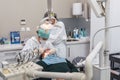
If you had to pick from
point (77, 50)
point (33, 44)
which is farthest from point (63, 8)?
point (33, 44)

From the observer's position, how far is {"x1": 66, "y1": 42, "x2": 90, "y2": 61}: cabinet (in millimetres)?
4270

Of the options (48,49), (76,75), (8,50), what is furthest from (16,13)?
(76,75)

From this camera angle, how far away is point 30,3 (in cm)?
438

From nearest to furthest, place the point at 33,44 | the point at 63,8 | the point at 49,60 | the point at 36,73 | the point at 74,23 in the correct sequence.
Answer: the point at 36,73, the point at 49,60, the point at 33,44, the point at 63,8, the point at 74,23

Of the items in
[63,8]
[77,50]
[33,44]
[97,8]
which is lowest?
[77,50]

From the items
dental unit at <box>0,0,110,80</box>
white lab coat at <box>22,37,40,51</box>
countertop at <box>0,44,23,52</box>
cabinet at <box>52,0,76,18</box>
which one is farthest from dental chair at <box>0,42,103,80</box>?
cabinet at <box>52,0,76,18</box>

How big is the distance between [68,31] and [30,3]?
3.07ft

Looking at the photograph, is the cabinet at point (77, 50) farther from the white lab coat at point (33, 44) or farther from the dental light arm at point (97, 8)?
the dental light arm at point (97, 8)

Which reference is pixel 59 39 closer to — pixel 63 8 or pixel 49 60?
pixel 49 60

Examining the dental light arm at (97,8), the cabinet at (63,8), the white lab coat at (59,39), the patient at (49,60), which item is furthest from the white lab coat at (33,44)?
the cabinet at (63,8)

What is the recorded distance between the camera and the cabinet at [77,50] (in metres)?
4.27

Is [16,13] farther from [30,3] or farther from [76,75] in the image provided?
[76,75]

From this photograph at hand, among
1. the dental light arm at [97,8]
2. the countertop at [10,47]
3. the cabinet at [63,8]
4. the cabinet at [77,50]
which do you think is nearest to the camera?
the dental light arm at [97,8]

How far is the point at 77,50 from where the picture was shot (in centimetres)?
436
